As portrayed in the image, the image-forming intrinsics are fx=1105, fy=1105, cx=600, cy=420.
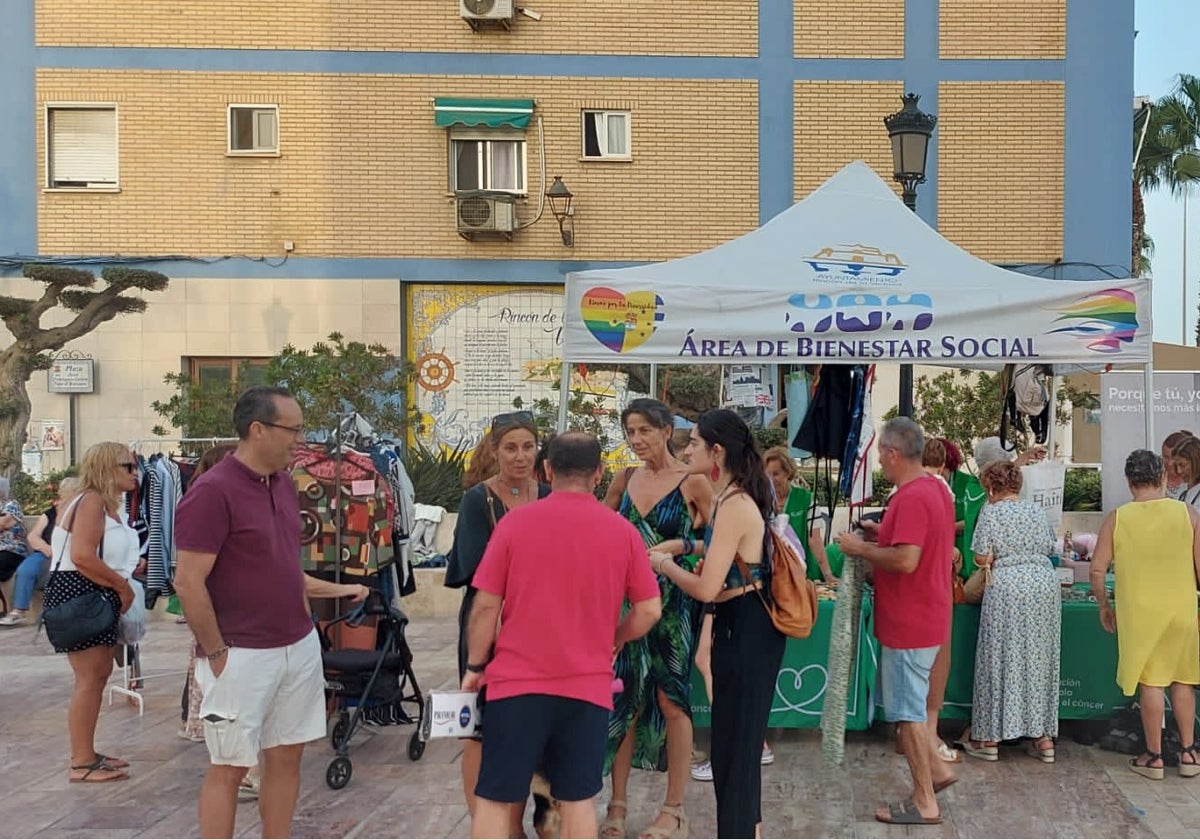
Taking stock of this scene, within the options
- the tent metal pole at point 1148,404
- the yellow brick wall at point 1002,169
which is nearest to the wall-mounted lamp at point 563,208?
the yellow brick wall at point 1002,169

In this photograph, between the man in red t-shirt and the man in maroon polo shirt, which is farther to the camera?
the man in red t-shirt

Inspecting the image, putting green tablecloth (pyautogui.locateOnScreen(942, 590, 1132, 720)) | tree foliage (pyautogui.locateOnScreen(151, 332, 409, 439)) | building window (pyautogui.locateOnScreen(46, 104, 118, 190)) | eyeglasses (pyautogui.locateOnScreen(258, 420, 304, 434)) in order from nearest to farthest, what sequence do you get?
eyeglasses (pyautogui.locateOnScreen(258, 420, 304, 434)) → green tablecloth (pyautogui.locateOnScreen(942, 590, 1132, 720)) → tree foliage (pyautogui.locateOnScreen(151, 332, 409, 439)) → building window (pyautogui.locateOnScreen(46, 104, 118, 190))

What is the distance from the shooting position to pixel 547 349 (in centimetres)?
1805

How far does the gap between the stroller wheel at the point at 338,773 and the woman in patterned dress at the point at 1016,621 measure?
343 centimetres

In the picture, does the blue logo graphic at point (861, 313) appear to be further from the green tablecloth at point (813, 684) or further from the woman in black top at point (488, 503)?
the woman in black top at point (488, 503)

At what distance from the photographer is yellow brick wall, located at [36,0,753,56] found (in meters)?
17.2

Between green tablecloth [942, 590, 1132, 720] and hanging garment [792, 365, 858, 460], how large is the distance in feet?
5.55

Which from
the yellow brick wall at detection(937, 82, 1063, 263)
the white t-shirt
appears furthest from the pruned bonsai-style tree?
the yellow brick wall at detection(937, 82, 1063, 263)

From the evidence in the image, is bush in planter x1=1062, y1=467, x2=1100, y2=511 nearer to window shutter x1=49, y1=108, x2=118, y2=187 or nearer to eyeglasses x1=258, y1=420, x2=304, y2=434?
Answer: eyeglasses x1=258, y1=420, x2=304, y2=434

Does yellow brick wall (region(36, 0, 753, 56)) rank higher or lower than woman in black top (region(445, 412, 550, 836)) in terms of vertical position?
higher

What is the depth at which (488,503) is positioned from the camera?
4.56 meters

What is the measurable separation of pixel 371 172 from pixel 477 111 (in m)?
1.93

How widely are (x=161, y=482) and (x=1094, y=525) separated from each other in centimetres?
958

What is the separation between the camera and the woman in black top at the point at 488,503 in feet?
14.8
